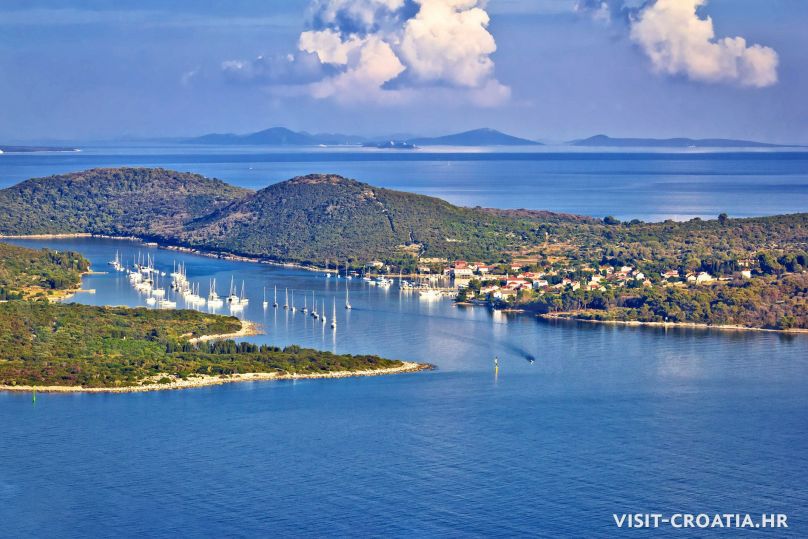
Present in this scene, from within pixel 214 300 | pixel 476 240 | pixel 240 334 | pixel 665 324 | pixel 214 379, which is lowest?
pixel 214 379

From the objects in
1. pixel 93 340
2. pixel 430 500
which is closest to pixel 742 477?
pixel 430 500

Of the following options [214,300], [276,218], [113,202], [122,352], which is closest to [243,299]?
[214,300]

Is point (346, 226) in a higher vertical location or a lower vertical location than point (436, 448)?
higher

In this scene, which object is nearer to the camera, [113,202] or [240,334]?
[240,334]

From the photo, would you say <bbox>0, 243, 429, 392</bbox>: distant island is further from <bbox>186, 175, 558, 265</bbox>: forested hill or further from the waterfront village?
<bbox>186, 175, 558, 265</bbox>: forested hill

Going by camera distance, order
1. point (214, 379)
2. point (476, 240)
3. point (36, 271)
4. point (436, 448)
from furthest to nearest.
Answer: point (476, 240) → point (36, 271) → point (214, 379) → point (436, 448)

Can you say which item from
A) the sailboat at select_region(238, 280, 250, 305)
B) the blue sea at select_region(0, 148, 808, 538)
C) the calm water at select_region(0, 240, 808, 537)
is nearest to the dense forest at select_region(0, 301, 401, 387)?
the blue sea at select_region(0, 148, 808, 538)

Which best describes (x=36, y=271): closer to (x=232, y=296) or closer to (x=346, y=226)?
(x=232, y=296)
